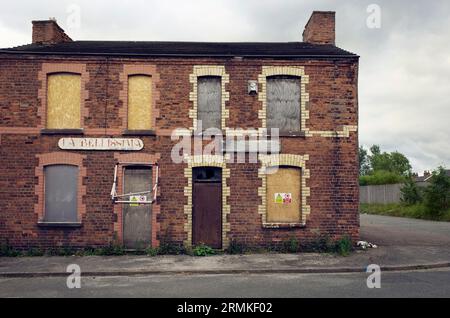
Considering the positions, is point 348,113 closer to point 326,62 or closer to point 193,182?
point 326,62

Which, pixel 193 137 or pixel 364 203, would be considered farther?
pixel 364 203

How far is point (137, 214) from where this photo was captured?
45.3 ft

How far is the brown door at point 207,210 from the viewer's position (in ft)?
45.2

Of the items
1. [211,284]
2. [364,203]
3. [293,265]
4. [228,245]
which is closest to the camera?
[211,284]

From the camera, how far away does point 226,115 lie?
1392 cm

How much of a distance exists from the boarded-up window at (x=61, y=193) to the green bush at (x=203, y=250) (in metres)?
4.27

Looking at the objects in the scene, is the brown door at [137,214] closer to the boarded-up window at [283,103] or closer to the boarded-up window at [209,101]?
the boarded-up window at [209,101]

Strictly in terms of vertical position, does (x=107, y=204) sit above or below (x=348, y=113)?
below

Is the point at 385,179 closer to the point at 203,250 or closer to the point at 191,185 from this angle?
the point at 191,185

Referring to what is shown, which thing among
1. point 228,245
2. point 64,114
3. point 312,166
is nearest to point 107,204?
point 64,114

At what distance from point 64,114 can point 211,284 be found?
27.0ft

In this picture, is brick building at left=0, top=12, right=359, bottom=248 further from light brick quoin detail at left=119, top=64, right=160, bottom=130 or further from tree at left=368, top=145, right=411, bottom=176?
tree at left=368, top=145, right=411, bottom=176

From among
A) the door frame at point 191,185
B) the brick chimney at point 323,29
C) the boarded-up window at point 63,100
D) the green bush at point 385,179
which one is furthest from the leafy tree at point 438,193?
the boarded-up window at point 63,100

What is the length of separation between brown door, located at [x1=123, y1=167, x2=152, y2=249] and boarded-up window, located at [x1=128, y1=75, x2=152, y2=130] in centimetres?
Answer: 156
